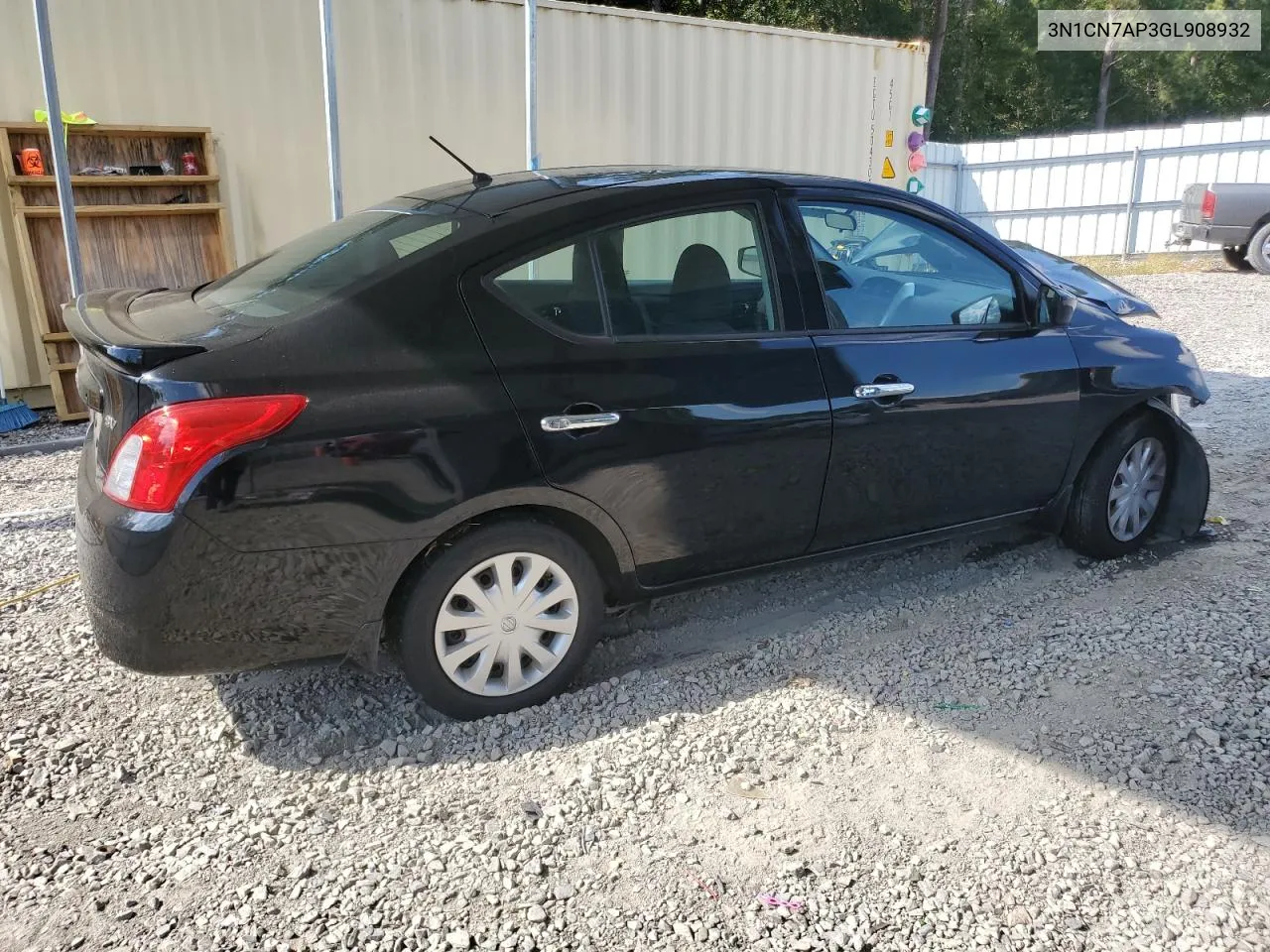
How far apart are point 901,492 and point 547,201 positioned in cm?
165

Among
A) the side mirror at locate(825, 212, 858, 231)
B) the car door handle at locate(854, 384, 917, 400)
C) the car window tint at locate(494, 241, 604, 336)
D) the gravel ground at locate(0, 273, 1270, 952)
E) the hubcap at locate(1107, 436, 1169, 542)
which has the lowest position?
the gravel ground at locate(0, 273, 1270, 952)

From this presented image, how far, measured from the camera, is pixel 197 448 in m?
2.55

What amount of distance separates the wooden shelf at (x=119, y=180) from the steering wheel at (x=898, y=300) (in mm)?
5331

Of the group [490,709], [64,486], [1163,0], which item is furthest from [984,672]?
[1163,0]

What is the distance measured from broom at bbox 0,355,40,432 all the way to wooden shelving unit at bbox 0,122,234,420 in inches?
7.4

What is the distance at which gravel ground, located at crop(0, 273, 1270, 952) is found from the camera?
92.2 inches

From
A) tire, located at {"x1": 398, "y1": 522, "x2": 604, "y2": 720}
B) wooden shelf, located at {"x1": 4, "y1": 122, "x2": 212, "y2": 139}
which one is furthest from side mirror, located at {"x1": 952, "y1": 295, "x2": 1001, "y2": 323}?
wooden shelf, located at {"x1": 4, "y1": 122, "x2": 212, "y2": 139}

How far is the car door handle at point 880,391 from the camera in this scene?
3.47 m

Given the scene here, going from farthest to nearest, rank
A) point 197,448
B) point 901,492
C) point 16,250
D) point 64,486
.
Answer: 1. point 16,250
2. point 64,486
3. point 901,492
4. point 197,448

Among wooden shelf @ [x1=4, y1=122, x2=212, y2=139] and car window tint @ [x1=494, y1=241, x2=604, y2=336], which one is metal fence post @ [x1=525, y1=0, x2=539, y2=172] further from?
car window tint @ [x1=494, y1=241, x2=604, y2=336]

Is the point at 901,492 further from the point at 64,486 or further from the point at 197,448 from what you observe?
the point at 64,486

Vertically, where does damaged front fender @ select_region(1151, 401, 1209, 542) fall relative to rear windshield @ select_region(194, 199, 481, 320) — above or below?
below

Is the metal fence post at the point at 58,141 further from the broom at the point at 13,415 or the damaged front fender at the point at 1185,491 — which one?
the damaged front fender at the point at 1185,491

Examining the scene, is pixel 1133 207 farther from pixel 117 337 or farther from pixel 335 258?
pixel 117 337
